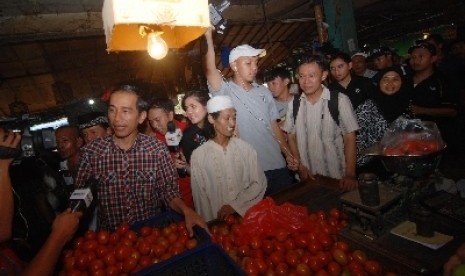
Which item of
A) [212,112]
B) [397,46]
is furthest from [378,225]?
[397,46]

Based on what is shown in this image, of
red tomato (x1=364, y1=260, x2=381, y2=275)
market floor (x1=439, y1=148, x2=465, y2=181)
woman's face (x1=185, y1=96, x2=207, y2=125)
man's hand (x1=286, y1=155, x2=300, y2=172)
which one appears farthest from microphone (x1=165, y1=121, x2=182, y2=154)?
market floor (x1=439, y1=148, x2=465, y2=181)

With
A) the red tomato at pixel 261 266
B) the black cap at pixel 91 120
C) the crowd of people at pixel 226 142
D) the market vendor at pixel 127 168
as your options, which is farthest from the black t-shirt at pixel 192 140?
the red tomato at pixel 261 266

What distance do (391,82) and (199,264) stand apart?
4.01m

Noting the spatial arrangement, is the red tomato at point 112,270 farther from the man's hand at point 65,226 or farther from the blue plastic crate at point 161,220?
the man's hand at point 65,226

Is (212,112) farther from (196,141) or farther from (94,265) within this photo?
(94,265)

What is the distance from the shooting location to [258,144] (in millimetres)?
4012

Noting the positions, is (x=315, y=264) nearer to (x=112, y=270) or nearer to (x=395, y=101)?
(x=112, y=270)

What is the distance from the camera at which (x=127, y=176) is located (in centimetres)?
306

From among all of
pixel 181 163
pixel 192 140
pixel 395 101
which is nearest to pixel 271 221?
pixel 181 163

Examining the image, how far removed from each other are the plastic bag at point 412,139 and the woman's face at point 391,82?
185cm

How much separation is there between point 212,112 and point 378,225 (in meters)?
2.13

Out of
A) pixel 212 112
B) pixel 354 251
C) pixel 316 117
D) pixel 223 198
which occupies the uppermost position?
pixel 212 112

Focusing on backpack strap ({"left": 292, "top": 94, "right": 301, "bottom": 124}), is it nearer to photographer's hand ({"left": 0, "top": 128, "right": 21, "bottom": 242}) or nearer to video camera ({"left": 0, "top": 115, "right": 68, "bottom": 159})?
video camera ({"left": 0, "top": 115, "right": 68, "bottom": 159})

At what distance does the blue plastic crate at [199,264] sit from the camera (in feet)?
5.73
